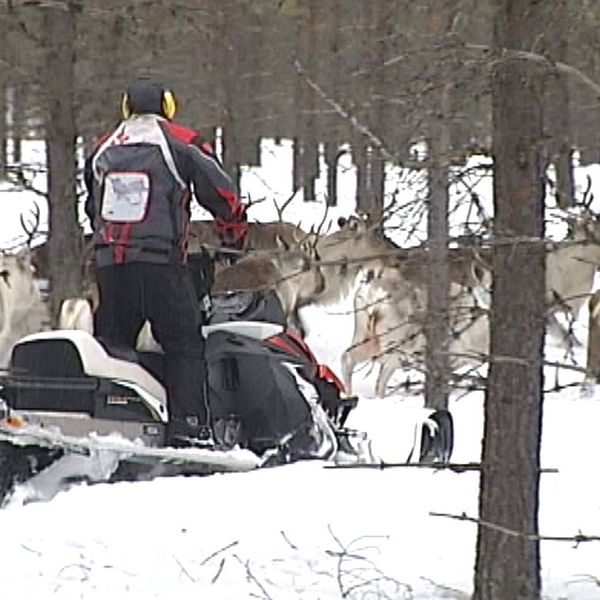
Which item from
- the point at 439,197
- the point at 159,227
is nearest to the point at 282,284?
the point at 159,227

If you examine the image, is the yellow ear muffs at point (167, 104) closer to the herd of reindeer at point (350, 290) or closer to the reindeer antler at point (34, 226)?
the herd of reindeer at point (350, 290)

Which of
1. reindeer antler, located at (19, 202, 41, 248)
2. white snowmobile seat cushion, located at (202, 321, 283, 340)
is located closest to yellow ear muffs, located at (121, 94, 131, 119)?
white snowmobile seat cushion, located at (202, 321, 283, 340)

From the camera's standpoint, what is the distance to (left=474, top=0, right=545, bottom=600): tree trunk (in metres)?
5.28

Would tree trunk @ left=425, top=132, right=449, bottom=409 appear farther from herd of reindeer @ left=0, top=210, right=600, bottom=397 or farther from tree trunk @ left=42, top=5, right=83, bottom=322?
tree trunk @ left=42, top=5, right=83, bottom=322

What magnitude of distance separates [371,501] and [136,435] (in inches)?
55.7

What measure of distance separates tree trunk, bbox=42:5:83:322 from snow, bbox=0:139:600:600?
243 inches

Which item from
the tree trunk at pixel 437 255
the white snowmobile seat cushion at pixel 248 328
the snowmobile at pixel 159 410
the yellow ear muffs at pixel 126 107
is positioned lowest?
the snowmobile at pixel 159 410

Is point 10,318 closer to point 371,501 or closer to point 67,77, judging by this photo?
point 67,77

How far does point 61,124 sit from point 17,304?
8.92 feet

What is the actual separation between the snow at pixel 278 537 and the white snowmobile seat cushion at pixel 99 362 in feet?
2.27

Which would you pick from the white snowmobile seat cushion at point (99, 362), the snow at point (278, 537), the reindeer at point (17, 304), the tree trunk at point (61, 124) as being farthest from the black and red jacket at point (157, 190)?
the reindeer at point (17, 304)

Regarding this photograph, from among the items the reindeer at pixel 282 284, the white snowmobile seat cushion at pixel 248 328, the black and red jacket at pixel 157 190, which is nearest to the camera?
the black and red jacket at pixel 157 190

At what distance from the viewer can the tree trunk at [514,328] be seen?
17.3 ft

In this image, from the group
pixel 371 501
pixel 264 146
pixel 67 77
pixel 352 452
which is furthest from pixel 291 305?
pixel 264 146
